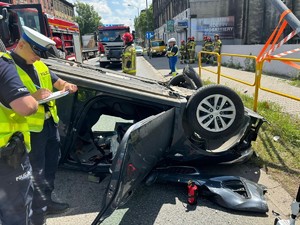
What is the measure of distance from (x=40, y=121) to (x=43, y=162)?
1.31ft

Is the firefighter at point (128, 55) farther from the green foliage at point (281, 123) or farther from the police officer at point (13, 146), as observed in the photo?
the police officer at point (13, 146)

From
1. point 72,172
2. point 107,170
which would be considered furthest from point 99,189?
point 72,172

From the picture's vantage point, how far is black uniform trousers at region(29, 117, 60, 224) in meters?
2.23

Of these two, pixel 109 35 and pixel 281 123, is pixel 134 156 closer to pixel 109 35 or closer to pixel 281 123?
pixel 281 123

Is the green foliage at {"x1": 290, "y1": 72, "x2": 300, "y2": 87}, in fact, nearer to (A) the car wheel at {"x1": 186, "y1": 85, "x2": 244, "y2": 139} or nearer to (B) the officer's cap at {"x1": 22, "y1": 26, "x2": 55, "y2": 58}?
(A) the car wheel at {"x1": 186, "y1": 85, "x2": 244, "y2": 139}

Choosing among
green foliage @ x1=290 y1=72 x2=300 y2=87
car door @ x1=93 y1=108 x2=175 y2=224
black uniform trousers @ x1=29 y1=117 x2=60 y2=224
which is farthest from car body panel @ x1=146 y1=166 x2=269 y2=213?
green foliage @ x1=290 y1=72 x2=300 y2=87

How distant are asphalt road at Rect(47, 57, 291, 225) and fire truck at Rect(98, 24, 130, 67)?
13647 millimetres

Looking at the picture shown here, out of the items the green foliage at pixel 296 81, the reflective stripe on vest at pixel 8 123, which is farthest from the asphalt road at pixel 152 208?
the green foliage at pixel 296 81

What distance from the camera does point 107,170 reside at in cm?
304

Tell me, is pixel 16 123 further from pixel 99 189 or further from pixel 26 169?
pixel 99 189

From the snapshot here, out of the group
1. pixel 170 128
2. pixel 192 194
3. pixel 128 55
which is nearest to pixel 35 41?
pixel 170 128

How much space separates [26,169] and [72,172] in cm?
158

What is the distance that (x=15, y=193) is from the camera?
1.77 meters

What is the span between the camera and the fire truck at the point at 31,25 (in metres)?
8.26
